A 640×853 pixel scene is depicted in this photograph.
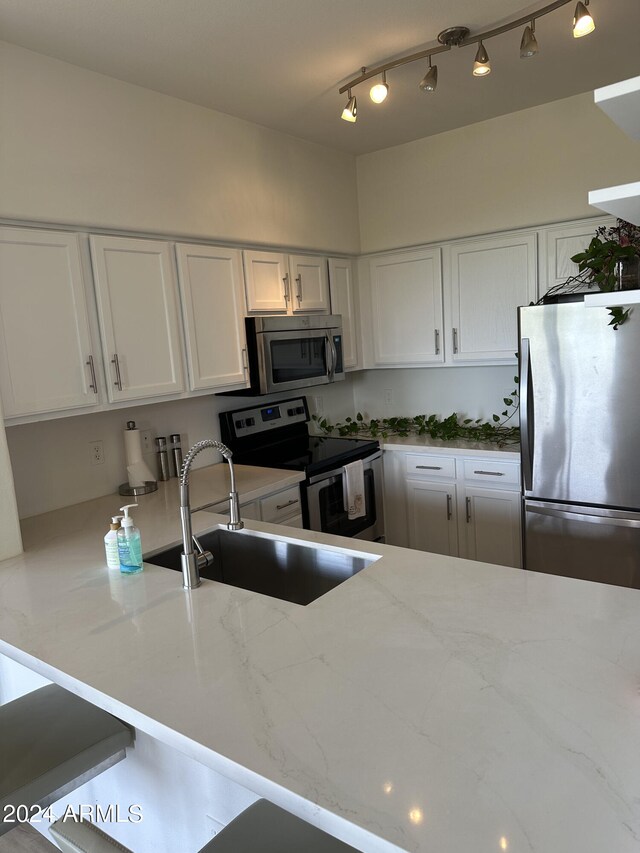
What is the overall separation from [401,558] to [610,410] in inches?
52.4

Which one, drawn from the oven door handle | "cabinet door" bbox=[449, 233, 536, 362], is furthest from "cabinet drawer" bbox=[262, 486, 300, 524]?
"cabinet door" bbox=[449, 233, 536, 362]

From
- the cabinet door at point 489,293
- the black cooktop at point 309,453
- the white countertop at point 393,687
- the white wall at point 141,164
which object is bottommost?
the white countertop at point 393,687

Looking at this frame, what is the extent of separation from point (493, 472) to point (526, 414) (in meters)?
0.49

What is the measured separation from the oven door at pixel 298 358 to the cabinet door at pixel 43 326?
941 millimetres

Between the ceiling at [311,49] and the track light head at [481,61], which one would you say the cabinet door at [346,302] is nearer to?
the ceiling at [311,49]

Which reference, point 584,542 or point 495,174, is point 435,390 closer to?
point 495,174

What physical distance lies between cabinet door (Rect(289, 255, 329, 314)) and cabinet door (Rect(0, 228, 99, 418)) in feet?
4.25

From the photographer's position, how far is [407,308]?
142 inches

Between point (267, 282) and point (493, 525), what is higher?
point (267, 282)

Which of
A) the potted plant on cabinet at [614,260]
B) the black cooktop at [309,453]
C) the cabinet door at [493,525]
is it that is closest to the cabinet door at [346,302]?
the black cooktop at [309,453]

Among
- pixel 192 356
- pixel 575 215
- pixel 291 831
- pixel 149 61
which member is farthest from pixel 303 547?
pixel 575 215

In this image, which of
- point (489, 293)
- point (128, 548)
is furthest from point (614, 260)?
point (128, 548)

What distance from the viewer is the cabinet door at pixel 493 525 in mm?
3139

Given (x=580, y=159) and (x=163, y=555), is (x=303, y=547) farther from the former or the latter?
(x=580, y=159)
